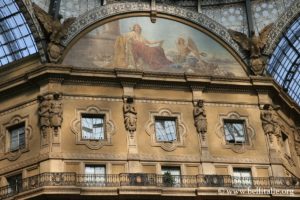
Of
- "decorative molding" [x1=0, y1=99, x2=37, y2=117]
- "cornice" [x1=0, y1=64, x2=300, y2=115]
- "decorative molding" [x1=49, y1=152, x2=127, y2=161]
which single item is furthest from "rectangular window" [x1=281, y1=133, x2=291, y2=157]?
"decorative molding" [x1=0, y1=99, x2=37, y2=117]

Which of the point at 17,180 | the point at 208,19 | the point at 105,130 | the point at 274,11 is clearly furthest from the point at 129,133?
the point at 274,11

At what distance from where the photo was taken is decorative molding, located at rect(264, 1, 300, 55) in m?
33.8

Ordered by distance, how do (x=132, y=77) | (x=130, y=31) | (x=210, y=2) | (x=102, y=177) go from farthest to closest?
(x=210, y=2), (x=130, y=31), (x=132, y=77), (x=102, y=177)

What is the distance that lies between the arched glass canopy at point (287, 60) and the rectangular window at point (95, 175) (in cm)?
1234

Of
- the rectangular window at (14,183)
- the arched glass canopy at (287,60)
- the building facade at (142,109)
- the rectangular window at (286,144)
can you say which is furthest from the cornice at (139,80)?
the rectangular window at (14,183)

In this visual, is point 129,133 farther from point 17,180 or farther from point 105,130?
point 17,180

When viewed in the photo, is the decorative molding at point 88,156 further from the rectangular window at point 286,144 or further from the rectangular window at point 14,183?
the rectangular window at point 286,144

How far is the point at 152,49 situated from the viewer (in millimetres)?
32281

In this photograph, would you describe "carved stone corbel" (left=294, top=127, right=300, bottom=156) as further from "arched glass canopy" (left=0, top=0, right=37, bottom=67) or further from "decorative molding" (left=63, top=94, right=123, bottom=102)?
"arched glass canopy" (left=0, top=0, right=37, bottom=67)

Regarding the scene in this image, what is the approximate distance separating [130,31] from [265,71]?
8.12 m

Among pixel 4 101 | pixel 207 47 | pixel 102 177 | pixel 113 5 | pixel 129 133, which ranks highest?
pixel 113 5

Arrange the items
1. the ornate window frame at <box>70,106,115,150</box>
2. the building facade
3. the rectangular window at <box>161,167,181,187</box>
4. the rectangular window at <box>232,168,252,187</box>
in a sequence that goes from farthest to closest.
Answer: the rectangular window at <box>232,168,252,187</box> → the ornate window frame at <box>70,106,115,150</box> → the rectangular window at <box>161,167,181,187</box> → the building facade

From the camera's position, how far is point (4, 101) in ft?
99.7

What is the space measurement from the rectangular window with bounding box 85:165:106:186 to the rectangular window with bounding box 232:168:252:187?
664 centimetres
